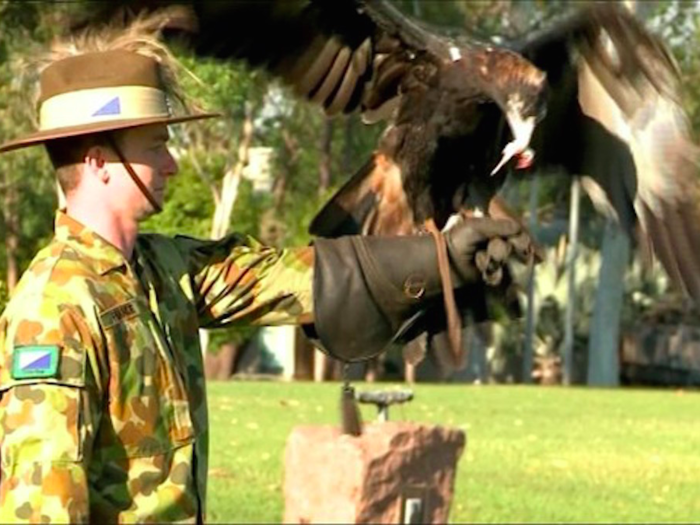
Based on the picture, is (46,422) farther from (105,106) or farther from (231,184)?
(231,184)

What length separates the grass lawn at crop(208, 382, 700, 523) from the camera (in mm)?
12805

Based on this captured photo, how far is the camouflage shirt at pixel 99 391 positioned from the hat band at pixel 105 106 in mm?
180

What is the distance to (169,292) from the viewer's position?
368 centimetres

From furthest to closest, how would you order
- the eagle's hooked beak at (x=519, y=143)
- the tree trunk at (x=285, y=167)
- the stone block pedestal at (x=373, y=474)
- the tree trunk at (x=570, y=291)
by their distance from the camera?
the tree trunk at (x=285, y=167) → the tree trunk at (x=570, y=291) → the stone block pedestal at (x=373, y=474) → the eagle's hooked beak at (x=519, y=143)

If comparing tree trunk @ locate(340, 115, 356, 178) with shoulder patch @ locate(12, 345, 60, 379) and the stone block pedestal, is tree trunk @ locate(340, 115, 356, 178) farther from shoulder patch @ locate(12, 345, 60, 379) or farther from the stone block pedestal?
shoulder patch @ locate(12, 345, 60, 379)

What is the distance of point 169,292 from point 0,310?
1.74ft

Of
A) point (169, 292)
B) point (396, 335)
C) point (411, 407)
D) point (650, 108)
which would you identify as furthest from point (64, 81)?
point (411, 407)

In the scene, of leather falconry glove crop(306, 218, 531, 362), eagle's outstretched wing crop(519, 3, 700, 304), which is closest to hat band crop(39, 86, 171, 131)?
leather falconry glove crop(306, 218, 531, 362)

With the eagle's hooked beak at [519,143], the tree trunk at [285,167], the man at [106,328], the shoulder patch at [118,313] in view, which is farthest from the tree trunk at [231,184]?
the shoulder patch at [118,313]

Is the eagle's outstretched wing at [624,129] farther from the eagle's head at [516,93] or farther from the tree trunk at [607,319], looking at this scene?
the tree trunk at [607,319]

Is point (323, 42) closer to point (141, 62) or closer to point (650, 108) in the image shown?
point (650, 108)

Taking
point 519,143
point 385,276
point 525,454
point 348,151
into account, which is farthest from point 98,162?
point 348,151

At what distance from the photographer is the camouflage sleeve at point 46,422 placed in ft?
10.6

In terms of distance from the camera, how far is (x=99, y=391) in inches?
131
